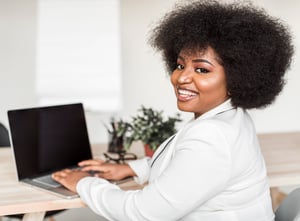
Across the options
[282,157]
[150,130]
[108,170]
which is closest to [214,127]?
[108,170]

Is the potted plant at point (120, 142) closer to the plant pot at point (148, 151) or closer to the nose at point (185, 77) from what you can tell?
the plant pot at point (148, 151)

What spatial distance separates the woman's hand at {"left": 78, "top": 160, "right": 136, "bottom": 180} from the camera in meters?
1.52

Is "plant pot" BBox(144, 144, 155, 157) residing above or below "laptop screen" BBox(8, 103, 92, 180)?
below

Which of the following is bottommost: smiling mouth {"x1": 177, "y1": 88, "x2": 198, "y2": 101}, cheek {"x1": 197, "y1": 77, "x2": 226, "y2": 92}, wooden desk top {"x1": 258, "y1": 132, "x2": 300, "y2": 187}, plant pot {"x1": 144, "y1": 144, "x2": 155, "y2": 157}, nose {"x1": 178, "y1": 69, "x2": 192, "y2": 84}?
wooden desk top {"x1": 258, "y1": 132, "x2": 300, "y2": 187}

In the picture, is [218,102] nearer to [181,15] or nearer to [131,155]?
[181,15]

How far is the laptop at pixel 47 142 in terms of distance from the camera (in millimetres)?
1500

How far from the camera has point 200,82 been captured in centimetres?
121

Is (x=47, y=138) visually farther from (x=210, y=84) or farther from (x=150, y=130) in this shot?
(x=210, y=84)

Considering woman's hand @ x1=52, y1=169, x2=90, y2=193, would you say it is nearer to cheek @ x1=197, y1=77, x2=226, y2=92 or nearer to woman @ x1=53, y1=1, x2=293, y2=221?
woman @ x1=53, y1=1, x2=293, y2=221

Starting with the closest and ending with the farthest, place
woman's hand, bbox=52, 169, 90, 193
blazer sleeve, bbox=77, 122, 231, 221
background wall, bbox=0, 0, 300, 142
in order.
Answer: blazer sleeve, bbox=77, 122, 231, 221 → woman's hand, bbox=52, 169, 90, 193 → background wall, bbox=0, 0, 300, 142

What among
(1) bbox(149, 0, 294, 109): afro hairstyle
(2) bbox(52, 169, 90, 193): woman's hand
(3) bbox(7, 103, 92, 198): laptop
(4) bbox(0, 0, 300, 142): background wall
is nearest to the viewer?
(1) bbox(149, 0, 294, 109): afro hairstyle

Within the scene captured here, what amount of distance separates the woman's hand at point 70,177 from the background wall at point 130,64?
2.13 meters

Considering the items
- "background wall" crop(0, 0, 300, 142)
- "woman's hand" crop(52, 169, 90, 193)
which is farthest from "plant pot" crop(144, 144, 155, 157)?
"background wall" crop(0, 0, 300, 142)

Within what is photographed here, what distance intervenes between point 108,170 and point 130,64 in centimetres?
221
